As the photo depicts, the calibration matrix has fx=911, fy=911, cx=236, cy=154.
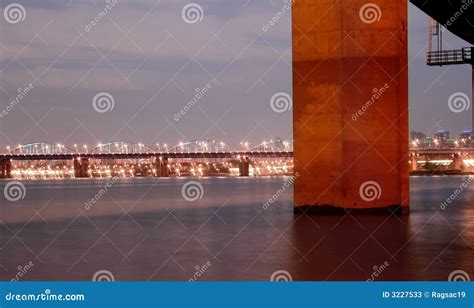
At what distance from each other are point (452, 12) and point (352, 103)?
1468 cm

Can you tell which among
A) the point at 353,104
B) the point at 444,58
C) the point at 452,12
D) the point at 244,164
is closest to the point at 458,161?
the point at 244,164

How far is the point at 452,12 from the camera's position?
38.4 m

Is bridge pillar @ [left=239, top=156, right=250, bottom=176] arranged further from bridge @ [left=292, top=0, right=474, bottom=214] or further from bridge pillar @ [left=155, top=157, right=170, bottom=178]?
bridge @ [left=292, top=0, right=474, bottom=214]

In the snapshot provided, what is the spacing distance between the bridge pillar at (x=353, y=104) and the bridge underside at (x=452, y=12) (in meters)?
9.20

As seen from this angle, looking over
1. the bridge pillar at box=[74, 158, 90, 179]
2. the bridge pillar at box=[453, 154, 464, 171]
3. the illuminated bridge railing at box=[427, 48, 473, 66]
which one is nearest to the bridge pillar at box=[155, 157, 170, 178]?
the bridge pillar at box=[74, 158, 90, 179]

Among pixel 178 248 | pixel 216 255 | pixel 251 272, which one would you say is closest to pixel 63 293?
pixel 251 272

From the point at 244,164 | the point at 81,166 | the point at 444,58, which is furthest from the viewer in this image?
the point at 244,164

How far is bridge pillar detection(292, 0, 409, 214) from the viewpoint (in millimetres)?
25703

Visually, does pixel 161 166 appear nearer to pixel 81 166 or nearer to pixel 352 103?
pixel 81 166

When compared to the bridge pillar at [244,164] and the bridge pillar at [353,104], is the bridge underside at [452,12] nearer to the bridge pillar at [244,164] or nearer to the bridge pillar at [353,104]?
the bridge pillar at [353,104]

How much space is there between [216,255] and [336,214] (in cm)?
899

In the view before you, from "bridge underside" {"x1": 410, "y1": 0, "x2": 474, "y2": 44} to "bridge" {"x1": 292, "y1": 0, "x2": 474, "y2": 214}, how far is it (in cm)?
910

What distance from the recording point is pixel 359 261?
53.0 feet

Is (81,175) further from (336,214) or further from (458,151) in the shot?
(336,214)
